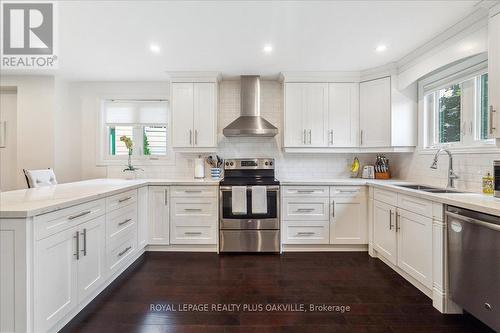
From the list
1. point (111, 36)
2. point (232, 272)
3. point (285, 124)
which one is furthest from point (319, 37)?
point (232, 272)

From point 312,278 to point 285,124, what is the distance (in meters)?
2.07

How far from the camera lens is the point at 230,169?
3641mm

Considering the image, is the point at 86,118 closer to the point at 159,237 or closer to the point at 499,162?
the point at 159,237

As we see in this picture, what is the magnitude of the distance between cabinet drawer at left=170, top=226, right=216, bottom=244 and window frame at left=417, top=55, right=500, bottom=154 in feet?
9.61

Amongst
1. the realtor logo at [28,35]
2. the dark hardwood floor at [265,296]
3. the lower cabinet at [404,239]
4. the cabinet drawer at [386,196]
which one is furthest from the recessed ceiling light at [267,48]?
the dark hardwood floor at [265,296]

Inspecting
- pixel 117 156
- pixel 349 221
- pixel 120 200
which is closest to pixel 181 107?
pixel 117 156

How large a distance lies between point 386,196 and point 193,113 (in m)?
2.72

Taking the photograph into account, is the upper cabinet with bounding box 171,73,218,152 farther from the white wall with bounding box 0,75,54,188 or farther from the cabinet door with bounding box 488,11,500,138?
the cabinet door with bounding box 488,11,500,138

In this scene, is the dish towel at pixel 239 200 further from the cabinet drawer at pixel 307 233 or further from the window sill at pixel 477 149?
the window sill at pixel 477 149

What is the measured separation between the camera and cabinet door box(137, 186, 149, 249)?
3012 millimetres

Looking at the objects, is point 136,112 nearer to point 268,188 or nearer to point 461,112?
point 268,188

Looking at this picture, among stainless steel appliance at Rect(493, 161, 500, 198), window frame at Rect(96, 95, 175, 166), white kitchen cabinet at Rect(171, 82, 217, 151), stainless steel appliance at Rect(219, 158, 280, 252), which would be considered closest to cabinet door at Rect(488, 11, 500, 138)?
stainless steel appliance at Rect(493, 161, 500, 198)

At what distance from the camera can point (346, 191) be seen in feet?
10.7

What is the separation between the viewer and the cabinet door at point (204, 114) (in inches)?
140
